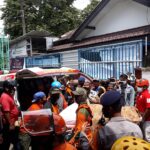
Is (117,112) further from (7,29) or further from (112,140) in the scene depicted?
(7,29)

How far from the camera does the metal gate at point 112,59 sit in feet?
32.4

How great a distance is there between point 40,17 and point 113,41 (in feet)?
63.1

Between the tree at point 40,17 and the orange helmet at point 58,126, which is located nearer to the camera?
the orange helmet at point 58,126

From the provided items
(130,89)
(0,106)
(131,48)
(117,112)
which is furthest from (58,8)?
(117,112)

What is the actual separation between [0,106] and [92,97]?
2507mm

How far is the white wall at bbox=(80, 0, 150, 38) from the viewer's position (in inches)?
504

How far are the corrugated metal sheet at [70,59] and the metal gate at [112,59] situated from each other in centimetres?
94

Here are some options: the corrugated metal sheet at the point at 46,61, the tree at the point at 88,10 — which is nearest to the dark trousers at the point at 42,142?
the corrugated metal sheet at the point at 46,61

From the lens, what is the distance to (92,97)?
7297 mm

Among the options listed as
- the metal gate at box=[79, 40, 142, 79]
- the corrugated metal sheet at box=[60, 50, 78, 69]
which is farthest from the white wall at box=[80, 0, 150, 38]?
the metal gate at box=[79, 40, 142, 79]

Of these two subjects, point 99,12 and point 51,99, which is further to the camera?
point 99,12

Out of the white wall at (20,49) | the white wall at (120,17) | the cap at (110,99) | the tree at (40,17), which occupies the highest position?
the tree at (40,17)

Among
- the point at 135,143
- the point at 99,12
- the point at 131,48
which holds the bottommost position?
the point at 135,143

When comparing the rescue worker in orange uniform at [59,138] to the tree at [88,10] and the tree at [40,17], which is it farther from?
the tree at [88,10]
